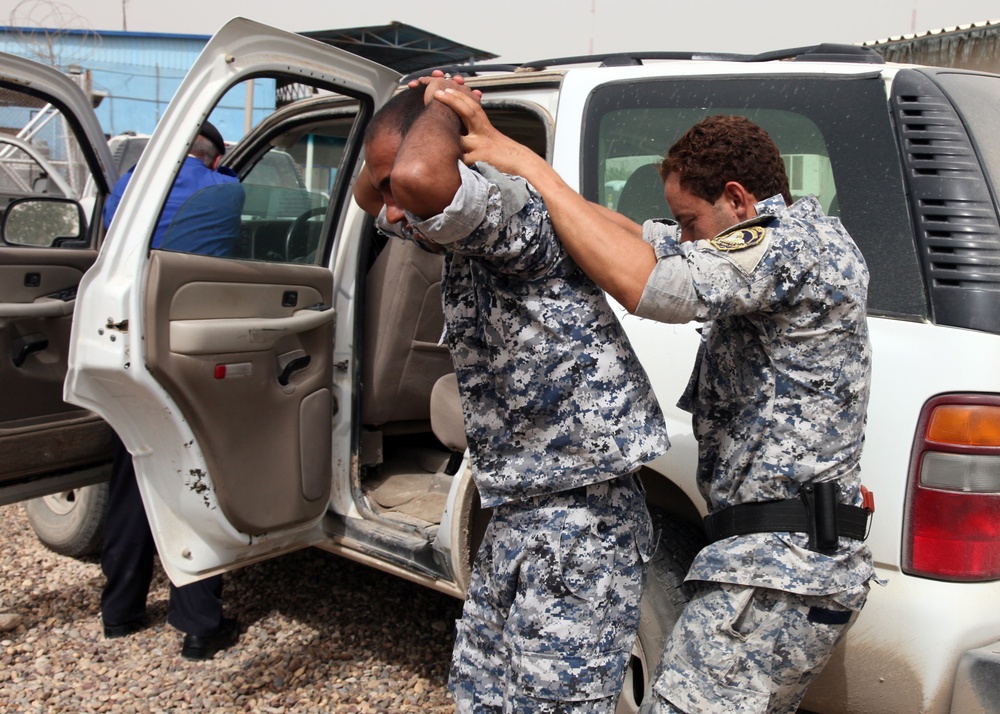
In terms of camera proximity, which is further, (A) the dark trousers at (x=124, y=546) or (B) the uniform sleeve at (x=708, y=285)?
(A) the dark trousers at (x=124, y=546)

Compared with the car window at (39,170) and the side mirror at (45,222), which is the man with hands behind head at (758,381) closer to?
the car window at (39,170)

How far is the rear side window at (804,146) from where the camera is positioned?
1960mm

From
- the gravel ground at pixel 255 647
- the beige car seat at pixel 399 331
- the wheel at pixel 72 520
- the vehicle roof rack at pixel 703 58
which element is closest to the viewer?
the vehicle roof rack at pixel 703 58

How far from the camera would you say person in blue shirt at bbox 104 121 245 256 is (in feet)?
8.30

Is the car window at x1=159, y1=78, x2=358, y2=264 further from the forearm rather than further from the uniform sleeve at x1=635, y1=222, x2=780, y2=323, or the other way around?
the uniform sleeve at x1=635, y1=222, x2=780, y2=323

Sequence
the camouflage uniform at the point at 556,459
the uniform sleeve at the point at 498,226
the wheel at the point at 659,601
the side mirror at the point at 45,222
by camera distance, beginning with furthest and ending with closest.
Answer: the side mirror at the point at 45,222 → the wheel at the point at 659,601 → the camouflage uniform at the point at 556,459 → the uniform sleeve at the point at 498,226

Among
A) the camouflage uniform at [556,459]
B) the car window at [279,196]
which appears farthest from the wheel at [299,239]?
the camouflage uniform at [556,459]

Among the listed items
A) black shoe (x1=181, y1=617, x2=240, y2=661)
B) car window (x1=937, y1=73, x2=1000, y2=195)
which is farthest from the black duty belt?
black shoe (x1=181, y1=617, x2=240, y2=661)

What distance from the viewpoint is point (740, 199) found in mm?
1744

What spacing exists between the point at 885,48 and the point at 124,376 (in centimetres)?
885

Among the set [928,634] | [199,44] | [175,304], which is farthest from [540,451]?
[199,44]

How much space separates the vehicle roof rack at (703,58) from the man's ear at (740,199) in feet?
2.78

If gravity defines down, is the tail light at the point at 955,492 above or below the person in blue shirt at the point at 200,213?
below

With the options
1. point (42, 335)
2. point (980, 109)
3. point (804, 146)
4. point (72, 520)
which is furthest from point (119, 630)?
point (980, 109)
